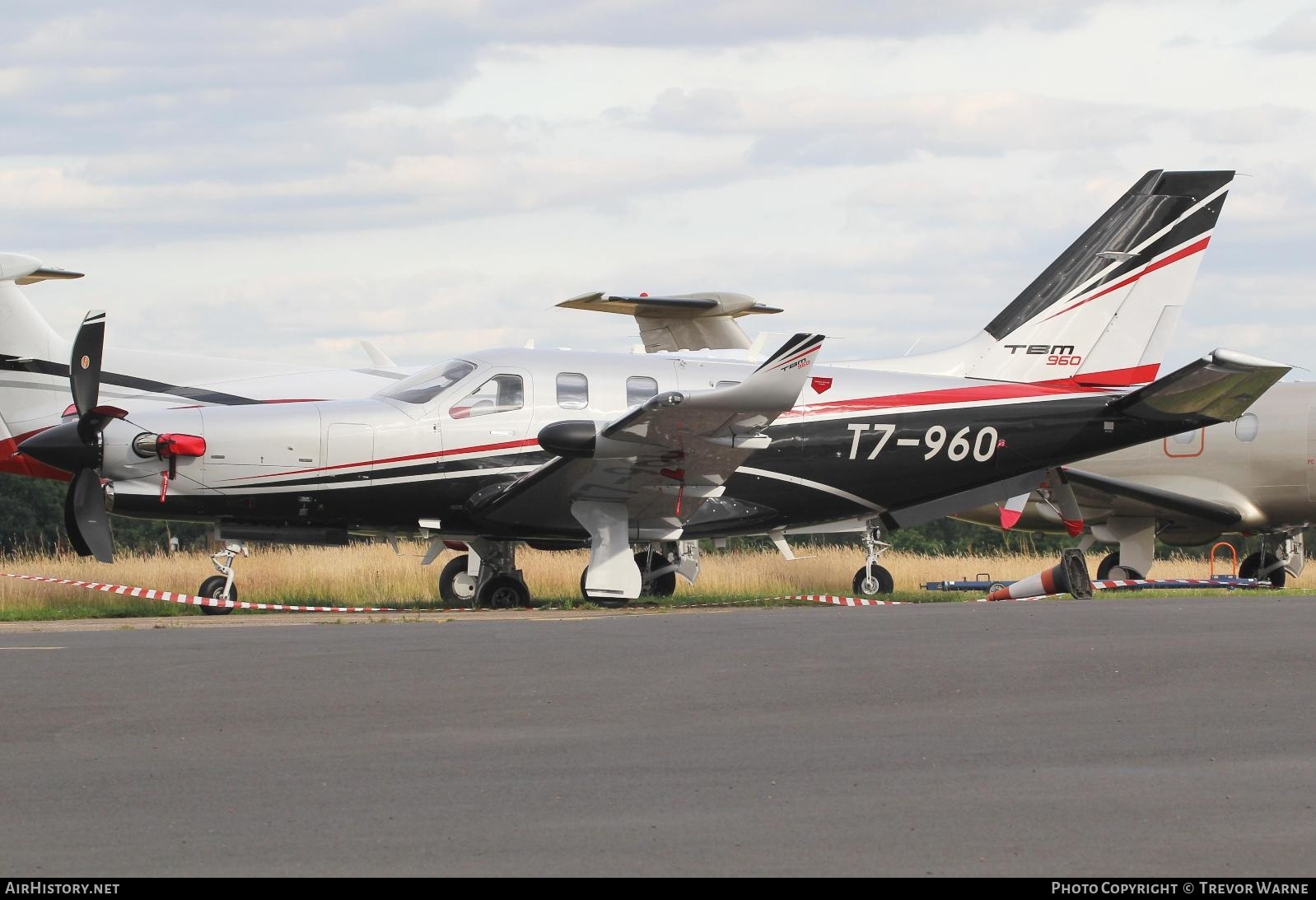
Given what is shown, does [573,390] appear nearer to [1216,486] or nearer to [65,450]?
[65,450]

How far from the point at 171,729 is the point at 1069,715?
171 inches

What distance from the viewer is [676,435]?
16.3 m

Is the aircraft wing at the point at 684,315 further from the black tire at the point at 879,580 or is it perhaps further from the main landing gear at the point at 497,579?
the main landing gear at the point at 497,579

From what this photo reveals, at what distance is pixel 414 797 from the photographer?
6238 mm

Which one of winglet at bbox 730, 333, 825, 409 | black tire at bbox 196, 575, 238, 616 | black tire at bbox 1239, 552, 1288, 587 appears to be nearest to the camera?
winglet at bbox 730, 333, 825, 409

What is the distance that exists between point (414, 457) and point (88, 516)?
132 inches

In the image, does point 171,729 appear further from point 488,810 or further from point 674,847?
point 674,847

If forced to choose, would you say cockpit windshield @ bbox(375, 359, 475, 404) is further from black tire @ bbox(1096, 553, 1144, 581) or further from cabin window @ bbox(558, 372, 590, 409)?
black tire @ bbox(1096, 553, 1144, 581)

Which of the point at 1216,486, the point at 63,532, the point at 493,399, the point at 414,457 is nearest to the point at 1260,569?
the point at 1216,486

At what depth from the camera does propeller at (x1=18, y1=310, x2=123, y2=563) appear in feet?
55.4

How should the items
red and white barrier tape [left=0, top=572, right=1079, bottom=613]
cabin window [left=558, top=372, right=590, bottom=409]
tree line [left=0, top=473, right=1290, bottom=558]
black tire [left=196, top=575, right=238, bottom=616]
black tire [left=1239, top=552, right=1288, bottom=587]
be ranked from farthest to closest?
tree line [left=0, top=473, right=1290, bottom=558]
black tire [left=1239, top=552, right=1288, bottom=587]
cabin window [left=558, top=372, right=590, bottom=409]
black tire [left=196, top=575, right=238, bottom=616]
red and white barrier tape [left=0, top=572, right=1079, bottom=613]

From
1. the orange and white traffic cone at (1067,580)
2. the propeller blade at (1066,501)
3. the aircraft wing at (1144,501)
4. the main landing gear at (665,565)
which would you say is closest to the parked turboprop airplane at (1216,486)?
the aircraft wing at (1144,501)

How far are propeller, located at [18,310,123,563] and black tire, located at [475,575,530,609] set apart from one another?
424cm

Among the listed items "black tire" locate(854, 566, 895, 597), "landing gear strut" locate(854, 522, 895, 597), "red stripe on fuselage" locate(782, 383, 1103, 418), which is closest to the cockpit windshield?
"red stripe on fuselage" locate(782, 383, 1103, 418)
